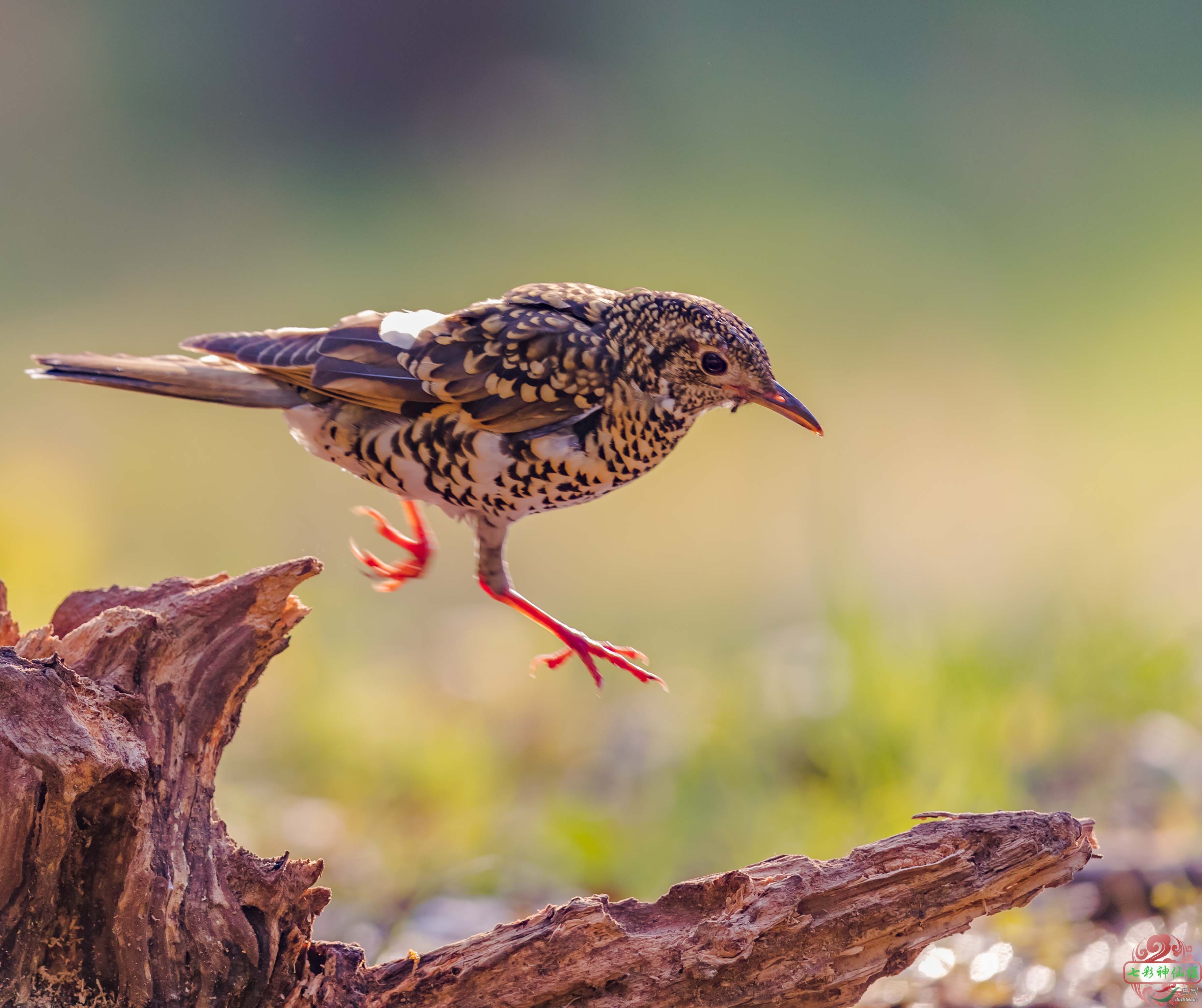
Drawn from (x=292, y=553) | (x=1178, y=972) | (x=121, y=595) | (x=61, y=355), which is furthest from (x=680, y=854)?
(x=292, y=553)

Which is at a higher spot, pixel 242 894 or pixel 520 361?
pixel 520 361

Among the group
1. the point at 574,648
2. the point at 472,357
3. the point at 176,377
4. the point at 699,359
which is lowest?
the point at 574,648

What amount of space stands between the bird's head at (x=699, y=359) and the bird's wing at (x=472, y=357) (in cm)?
11

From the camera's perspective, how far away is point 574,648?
3145 millimetres

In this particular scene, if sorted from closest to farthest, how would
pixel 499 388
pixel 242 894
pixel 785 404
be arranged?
pixel 242 894 < pixel 785 404 < pixel 499 388

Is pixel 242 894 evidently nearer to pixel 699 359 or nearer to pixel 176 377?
pixel 176 377

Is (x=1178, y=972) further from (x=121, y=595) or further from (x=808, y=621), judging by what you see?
(x=808, y=621)

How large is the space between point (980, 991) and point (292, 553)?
6.19 metres

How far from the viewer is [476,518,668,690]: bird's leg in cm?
310

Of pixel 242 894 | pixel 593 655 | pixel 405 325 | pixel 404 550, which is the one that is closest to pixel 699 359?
pixel 405 325

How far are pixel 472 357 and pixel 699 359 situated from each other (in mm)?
607

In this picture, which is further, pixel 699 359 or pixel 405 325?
pixel 405 325

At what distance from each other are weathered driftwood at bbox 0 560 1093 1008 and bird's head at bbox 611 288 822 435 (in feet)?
3.05

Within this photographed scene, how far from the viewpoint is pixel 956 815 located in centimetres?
232
